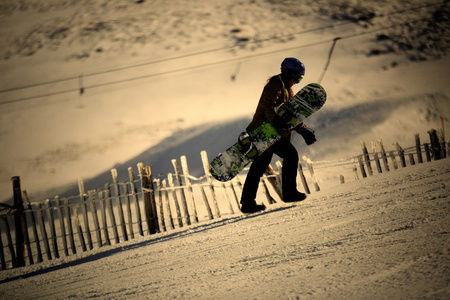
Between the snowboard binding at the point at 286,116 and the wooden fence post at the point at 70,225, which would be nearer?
the snowboard binding at the point at 286,116

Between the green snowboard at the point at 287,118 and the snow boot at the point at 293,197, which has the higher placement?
the green snowboard at the point at 287,118

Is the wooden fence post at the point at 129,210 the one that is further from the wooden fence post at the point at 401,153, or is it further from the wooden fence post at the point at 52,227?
the wooden fence post at the point at 401,153

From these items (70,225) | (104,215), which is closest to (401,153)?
(104,215)

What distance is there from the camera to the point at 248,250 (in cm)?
182

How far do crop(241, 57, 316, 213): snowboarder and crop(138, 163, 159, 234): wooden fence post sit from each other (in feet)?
16.4

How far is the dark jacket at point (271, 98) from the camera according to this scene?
3.27 metres

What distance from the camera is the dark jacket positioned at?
327 centimetres

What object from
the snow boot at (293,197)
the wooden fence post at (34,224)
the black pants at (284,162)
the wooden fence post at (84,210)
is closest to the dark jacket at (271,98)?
the black pants at (284,162)

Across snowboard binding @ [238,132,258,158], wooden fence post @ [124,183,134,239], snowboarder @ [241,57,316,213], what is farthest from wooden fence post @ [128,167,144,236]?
snowboard binding @ [238,132,258,158]

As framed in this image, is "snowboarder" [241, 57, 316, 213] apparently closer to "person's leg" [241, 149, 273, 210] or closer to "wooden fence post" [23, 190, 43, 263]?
"person's leg" [241, 149, 273, 210]

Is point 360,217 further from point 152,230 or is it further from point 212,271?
point 152,230

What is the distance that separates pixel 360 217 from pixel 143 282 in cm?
149

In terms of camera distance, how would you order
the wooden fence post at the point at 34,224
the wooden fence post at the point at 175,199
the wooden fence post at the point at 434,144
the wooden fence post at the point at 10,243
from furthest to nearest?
the wooden fence post at the point at 434,144 < the wooden fence post at the point at 175,199 < the wooden fence post at the point at 34,224 < the wooden fence post at the point at 10,243

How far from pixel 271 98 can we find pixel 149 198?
5.85 meters
